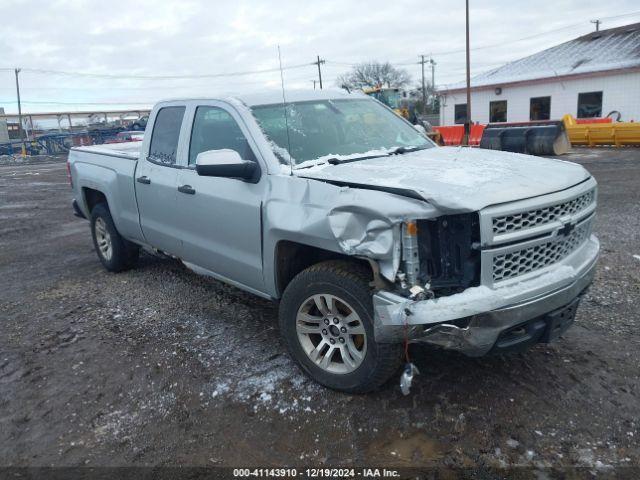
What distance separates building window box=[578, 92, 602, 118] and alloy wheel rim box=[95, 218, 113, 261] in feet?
88.2

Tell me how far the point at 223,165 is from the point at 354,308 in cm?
131

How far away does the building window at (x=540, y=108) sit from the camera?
28.8 metres

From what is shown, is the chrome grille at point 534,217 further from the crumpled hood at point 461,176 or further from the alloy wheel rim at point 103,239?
the alloy wheel rim at point 103,239

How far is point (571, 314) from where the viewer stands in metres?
3.17

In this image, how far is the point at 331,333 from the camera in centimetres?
334

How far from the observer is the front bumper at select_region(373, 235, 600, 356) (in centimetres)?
272

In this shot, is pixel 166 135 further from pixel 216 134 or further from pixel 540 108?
pixel 540 108

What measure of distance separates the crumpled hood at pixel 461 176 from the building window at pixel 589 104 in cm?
2658

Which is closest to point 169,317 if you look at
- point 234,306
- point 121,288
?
point 234,306

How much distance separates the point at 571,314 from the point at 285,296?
1767 mm

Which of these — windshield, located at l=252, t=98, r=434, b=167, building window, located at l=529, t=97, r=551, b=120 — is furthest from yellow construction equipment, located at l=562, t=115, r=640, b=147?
windshield, located at l=252, t=98, r=434, b=167

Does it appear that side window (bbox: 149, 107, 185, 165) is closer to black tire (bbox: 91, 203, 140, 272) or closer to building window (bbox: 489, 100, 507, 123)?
black tire (bbox: 91, 203, 140, 272)

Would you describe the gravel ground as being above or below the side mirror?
below

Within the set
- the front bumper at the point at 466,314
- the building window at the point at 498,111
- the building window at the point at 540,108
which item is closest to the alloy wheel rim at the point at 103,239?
the front bumper at the point at 466,314
